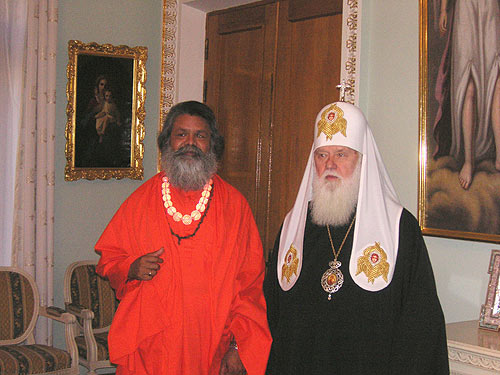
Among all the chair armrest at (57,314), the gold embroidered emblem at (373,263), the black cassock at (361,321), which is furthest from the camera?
the chair armrest at (57,314)

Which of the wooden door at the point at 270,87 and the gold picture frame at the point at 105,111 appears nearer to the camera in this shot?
the wooden door at the point at 270,87

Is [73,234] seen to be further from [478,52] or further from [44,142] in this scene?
[478,52]

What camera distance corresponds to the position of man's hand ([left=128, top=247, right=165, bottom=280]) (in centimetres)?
291

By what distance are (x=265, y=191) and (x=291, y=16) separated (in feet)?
4.22

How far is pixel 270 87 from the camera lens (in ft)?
15.8

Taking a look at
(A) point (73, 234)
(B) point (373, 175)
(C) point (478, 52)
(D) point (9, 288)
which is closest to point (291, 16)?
(C) point (478, 52)

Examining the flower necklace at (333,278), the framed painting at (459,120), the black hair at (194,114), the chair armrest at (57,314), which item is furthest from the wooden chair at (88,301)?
the framed painting at (459,120)

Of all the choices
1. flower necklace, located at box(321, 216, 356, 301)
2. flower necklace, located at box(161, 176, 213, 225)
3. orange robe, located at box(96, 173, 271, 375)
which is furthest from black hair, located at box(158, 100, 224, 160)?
flower necklace, located at box(321, 216, 356, 301)

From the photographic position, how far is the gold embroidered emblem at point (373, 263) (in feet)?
9.33

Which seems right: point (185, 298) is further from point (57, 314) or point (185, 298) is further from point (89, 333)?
point (57, 314)

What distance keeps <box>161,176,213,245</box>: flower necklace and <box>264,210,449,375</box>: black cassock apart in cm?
55

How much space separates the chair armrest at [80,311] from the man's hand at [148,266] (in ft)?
5.80

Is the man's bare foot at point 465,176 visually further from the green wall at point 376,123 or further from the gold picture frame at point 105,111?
the gold picture frame at point 105,111

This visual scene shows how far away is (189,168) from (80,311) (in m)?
1.93
